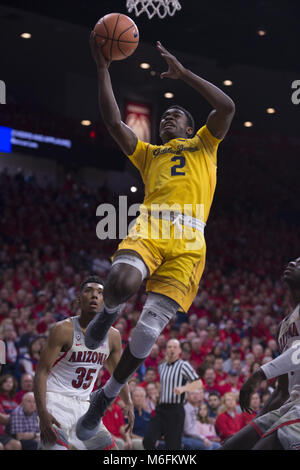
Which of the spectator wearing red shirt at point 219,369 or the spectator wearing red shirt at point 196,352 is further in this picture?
the spectator wearing red shirt at point 196,352

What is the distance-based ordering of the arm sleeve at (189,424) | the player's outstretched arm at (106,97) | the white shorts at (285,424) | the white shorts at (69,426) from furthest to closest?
the arm sleeve at (189,424), the white shorts at (69,426), the player's outstretched arm at (106,97), the white shorts at (285,424)

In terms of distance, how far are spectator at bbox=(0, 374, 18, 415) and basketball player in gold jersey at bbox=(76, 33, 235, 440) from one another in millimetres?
4475

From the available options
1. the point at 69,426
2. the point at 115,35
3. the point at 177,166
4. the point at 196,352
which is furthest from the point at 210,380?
the point at 115,35

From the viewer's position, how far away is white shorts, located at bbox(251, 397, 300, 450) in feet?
13.3

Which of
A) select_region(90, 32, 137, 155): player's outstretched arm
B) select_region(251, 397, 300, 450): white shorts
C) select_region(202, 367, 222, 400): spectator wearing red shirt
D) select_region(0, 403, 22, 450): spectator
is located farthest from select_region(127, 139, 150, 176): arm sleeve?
select_region(202, 367, 222, 400): spectator wearing red shirt

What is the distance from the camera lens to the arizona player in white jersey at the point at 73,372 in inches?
222

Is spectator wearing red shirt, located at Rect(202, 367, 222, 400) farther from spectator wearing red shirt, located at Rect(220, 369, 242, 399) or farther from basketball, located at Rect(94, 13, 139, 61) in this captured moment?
basketball, located at Rect(94, 13, 139, 61)

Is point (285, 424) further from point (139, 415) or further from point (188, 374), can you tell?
point (139, 415)

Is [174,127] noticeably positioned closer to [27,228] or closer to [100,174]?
[27,228]

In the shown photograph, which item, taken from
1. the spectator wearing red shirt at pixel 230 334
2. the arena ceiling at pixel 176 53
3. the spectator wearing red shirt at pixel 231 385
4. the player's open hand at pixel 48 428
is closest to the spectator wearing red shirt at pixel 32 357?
the spectator wearing red shirt at pixel 231 385

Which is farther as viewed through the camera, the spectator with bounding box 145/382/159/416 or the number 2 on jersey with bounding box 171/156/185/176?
the spectator with bounding box 145/382/159/416

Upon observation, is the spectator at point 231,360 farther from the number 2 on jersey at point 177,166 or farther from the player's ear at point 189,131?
the number 2 on jersey at point 177,166

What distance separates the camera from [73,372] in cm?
595

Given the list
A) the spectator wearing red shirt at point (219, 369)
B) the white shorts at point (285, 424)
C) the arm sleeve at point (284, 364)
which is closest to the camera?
the white shorts at point (285, 424)
